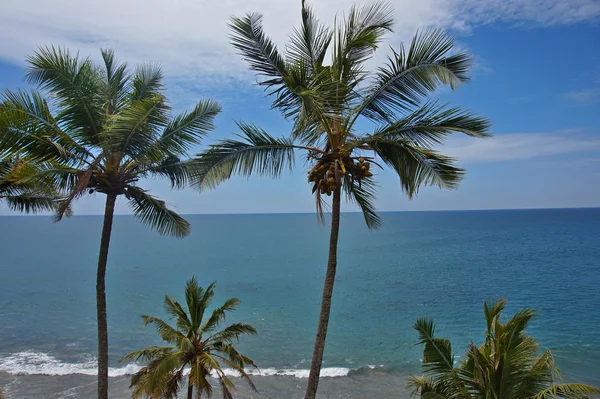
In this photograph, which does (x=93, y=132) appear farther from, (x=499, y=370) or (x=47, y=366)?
(x=47, y=366)

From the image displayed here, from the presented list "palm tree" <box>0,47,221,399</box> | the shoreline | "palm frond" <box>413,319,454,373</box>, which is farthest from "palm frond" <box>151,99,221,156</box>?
the shoreline

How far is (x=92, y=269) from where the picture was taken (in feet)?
221

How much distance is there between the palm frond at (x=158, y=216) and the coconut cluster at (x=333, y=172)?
15.1ft

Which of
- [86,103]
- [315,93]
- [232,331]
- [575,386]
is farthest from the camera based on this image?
[232,331]

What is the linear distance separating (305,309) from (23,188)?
32.0 metres

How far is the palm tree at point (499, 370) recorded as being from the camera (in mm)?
7688

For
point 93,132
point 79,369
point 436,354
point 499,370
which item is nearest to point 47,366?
point 79,369

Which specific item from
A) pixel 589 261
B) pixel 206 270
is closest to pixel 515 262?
pixel 589 261

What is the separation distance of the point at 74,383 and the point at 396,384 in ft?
55.7

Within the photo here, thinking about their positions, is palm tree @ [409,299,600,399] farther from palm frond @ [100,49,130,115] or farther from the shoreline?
the shoreline

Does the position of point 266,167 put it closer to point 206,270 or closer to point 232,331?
point 232,331

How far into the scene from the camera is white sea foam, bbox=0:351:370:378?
26578 millimetres

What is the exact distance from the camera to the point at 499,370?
7922 mm

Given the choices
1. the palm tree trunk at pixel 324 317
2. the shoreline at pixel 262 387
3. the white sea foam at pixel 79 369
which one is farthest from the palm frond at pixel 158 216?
the white sea foam at pixel 79 369
